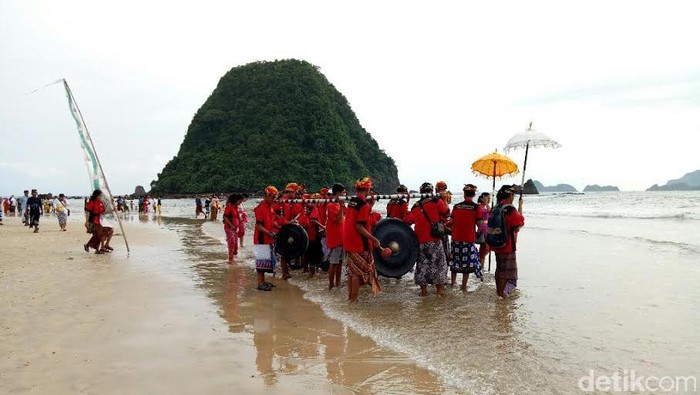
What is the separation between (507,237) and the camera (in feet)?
23.0

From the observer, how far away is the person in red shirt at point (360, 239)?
6.82 metres

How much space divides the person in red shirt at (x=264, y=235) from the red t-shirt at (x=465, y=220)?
10.1 ft

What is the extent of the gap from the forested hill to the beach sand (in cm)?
8166

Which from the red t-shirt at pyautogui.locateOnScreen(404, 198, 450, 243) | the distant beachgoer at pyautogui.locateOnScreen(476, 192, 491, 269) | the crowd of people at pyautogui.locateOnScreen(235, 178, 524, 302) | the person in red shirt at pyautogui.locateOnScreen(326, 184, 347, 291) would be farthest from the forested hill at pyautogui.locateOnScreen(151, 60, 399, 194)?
the red t-shirt at pyautogui.locateOnScreen(404, 198, 450, 243)

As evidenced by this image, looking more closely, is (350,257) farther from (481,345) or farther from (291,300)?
(481,345)

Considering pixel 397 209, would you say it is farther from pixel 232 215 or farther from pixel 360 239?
pixel 232 215

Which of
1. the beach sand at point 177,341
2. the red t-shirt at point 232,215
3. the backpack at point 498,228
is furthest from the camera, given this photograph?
the red t-shirt at point 232,215

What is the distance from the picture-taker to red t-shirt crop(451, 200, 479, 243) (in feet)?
25.8

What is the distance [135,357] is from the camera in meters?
4.65

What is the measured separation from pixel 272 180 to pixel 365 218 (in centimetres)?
8748

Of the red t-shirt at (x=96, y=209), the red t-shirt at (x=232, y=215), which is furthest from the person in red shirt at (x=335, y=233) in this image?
the red t-shirt at (x=96, y=209)

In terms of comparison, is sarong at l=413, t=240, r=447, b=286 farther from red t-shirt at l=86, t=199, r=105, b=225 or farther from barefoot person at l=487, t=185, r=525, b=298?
red t-shirt at l=86, t=199, r=105, b=225

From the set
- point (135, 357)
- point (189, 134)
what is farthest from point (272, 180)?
point (135, 357)

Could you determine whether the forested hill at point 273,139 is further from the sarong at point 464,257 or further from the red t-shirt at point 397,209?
the sarong at point 464,257
